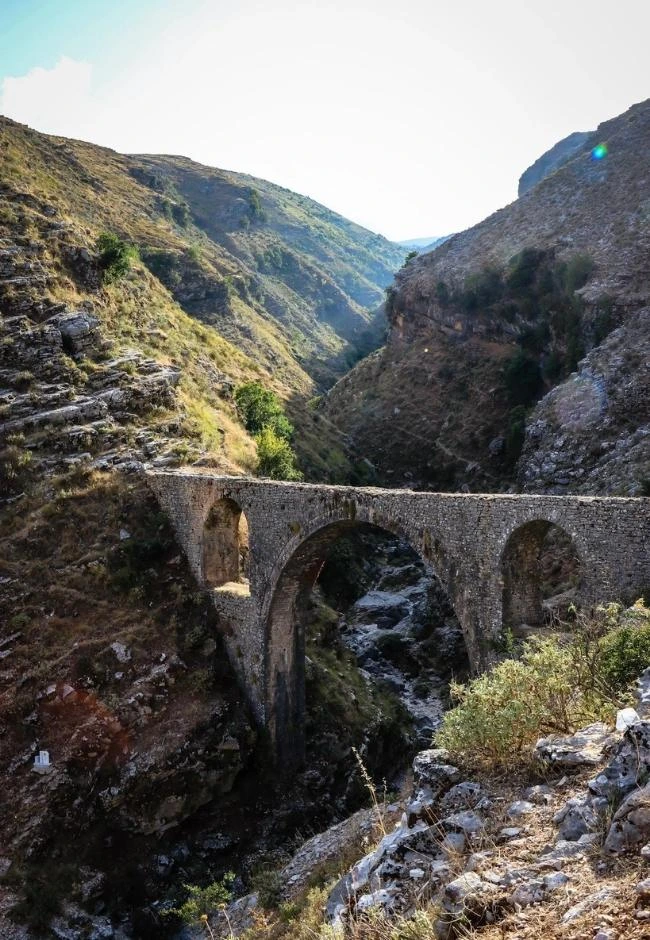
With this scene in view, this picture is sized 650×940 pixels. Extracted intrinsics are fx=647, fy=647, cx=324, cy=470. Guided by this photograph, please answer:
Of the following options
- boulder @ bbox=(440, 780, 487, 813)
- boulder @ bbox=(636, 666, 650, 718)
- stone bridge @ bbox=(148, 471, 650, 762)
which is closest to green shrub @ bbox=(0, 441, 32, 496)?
stone bridge @ bbox=(148, 471, 650, 762)

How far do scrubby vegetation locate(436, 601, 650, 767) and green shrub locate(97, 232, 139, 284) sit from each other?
3209 centimetres

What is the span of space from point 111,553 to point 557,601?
15598 mm

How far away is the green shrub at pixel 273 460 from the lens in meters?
34.1

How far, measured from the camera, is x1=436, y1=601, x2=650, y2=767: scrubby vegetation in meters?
7.29

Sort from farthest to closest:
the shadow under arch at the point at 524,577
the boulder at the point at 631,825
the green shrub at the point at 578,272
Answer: the green shrub at the point at 578,272 → the shadow under arch at the point at 524,577 → the boulder at the point at 631,825

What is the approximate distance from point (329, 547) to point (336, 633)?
8959 millimetres

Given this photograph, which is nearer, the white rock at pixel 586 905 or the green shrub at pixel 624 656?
the white rock at pixel 586 905

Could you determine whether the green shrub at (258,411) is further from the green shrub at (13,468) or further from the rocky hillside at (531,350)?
the green shrub at (13,468)

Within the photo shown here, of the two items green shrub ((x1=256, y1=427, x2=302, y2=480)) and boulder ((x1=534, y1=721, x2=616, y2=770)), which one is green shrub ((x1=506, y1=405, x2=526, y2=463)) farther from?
boulder ((x1=534, y1=721, x2=616, y2=770))

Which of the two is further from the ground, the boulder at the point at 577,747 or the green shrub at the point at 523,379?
the green shrub at the point at 523,379

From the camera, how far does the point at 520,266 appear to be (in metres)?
44.9

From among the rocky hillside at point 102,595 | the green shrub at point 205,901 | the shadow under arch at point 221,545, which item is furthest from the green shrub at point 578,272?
the green shrub at point 205,901

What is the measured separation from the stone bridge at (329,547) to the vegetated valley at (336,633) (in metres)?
0.66

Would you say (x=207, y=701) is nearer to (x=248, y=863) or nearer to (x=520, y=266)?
(x=248, y=863)
